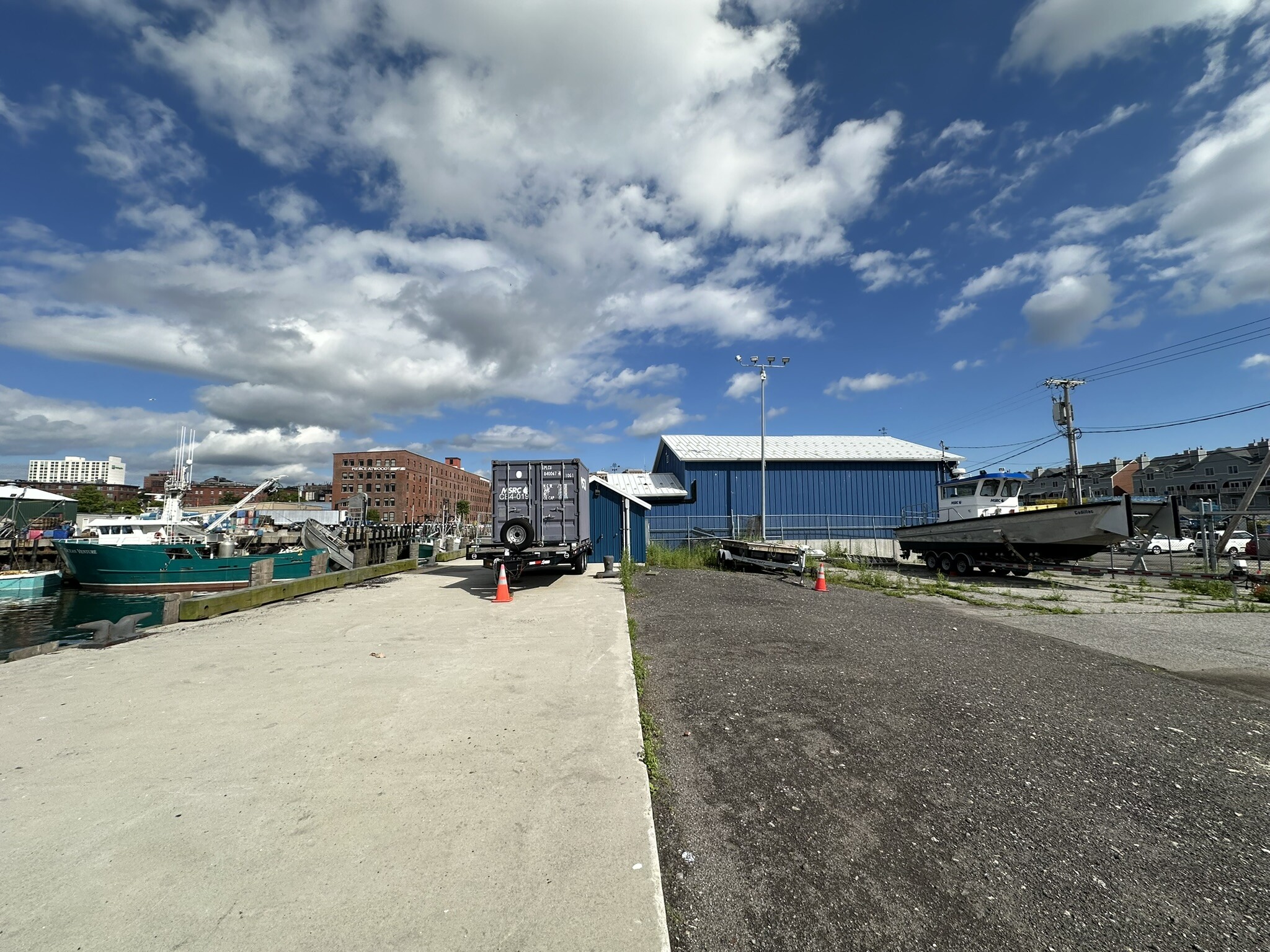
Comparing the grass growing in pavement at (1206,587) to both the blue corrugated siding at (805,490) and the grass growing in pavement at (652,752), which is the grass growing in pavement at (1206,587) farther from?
the grass growing in pavement at (652,752)

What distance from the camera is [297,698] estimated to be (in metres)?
4.94

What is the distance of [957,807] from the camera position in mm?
3164

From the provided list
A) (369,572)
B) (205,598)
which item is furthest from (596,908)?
(369,572)

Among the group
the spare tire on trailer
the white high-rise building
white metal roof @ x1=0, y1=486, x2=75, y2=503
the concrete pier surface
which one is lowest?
the concrete pier surface

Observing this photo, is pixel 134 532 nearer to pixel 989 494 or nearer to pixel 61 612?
pixel 61 612

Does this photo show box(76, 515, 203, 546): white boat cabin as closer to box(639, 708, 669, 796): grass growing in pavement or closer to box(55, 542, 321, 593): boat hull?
box(55, 542, 321, 593): boat hull

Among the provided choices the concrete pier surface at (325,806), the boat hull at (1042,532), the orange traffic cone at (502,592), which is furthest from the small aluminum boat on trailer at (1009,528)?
the concrete pier surface at (325,806)

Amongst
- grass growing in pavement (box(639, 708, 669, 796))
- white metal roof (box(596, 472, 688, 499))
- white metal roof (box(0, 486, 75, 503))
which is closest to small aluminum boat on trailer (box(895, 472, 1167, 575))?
white metal roof (box(596, 472, 688, 499))

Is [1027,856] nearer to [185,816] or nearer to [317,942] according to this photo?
[317,942]

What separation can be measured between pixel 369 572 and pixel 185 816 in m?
14.5

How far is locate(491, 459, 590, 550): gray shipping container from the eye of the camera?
1438 centimetres

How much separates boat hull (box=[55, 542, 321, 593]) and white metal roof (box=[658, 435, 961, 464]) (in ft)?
58.3

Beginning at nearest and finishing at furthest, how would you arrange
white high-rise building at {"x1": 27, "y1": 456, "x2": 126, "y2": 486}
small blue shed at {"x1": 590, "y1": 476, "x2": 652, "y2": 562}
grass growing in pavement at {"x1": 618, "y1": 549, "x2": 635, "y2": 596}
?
grass growing in pavement at {"x1": 618, "y1": 549, "x2": 635, "y2": 596}
small blue shed at {"x1": 590, "y1": 476, "x2": 652, "y2": 562}
white high-rise building at {"x1": 27, "y1": 456, "x2": 126, "y2": 486}

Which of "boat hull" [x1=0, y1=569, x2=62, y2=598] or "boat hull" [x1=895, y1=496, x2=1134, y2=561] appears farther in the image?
"boat hull" [x1=0, y1=569, x2=62, y2=598]
